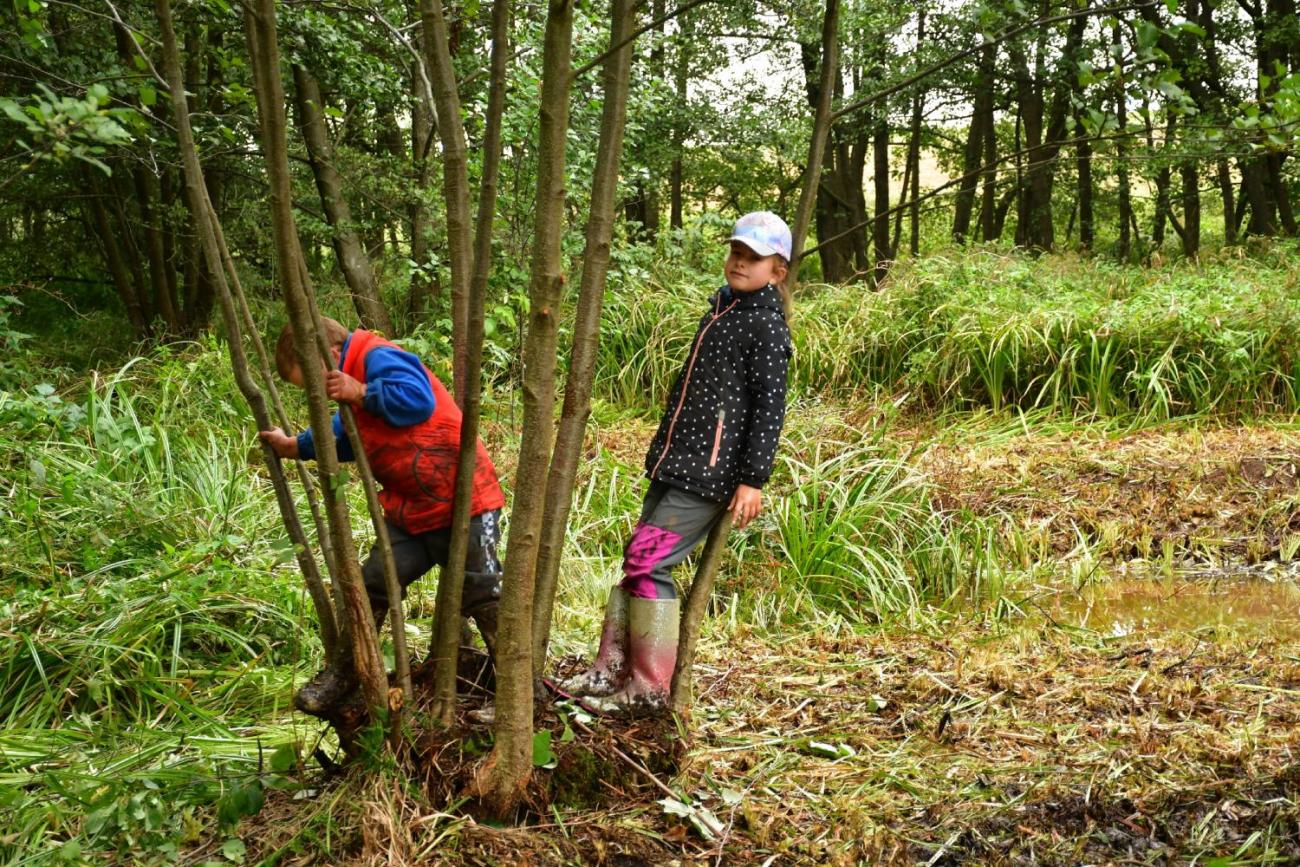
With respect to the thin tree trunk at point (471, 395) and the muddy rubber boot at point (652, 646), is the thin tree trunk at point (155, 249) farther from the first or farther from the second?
the thin tree trunk at point (471, 395)

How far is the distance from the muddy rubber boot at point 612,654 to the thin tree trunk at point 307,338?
0.80 m

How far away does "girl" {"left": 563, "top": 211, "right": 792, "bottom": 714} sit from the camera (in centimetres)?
291

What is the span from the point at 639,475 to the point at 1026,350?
3283 mm

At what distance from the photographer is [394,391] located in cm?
263

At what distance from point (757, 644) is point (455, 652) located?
6.24 feet

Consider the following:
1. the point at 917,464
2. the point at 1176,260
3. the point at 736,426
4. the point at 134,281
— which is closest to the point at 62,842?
the point at 736,426

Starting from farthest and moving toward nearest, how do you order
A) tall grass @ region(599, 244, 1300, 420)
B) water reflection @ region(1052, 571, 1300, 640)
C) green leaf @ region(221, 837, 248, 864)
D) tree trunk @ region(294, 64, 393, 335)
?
tall grass @ region(599, 244, 1300, 420)
tree trunk @ region(294, 64, 393, 335)
water reflection @ region(1052, 571, 1300, 640)
green leaf @ region(221, 837, 248, 864)

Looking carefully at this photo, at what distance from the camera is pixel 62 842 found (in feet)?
7.77

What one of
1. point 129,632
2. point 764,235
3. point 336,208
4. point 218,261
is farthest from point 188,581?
point 336,208

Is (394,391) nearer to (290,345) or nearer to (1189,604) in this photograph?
(290,345)

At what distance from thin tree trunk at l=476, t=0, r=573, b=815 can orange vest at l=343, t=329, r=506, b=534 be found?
22.4 inches

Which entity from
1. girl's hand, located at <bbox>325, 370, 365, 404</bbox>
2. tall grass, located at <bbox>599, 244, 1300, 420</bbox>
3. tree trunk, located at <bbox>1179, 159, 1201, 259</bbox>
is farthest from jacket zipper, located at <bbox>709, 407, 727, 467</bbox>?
tree trunk, located at <bbox>1179, 159, 1201, 259</bbox>

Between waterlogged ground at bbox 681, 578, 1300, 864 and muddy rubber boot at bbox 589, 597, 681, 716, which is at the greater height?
muddy rubber boot at bbox 589, 597, 681, 716

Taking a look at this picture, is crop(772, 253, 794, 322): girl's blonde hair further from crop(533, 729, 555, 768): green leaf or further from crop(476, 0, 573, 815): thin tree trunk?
crop(533, 729, 555, 768): green leaf
